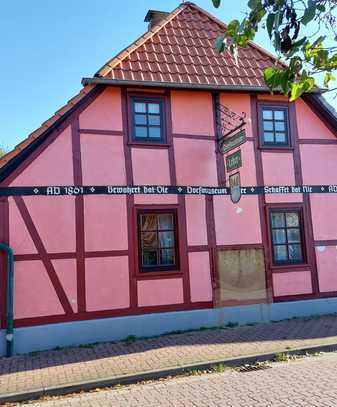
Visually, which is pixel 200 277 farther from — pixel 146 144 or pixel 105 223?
pixel 146 144

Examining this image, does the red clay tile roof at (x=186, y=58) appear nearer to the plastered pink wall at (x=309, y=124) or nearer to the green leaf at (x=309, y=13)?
the plastered pink wall at (x=309, y=124)

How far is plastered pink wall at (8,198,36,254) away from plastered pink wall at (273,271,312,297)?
17.9ft

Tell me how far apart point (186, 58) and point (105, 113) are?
2.65 metres

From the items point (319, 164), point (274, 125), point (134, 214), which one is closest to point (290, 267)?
point (319, 164)

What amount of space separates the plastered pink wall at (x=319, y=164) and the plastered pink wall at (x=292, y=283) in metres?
2.25

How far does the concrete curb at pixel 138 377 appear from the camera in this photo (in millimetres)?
5984

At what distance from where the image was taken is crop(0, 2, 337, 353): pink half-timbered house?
8.78 m

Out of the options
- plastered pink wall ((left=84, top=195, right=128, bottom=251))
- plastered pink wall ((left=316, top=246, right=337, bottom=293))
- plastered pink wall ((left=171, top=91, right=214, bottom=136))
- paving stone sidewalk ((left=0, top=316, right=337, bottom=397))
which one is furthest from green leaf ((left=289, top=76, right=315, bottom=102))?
plastered pink wall ((left=316, top=246, right=337, bottom=293))

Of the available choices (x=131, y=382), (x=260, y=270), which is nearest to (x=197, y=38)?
(x=260, y=270)

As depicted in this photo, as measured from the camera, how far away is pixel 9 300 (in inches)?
327

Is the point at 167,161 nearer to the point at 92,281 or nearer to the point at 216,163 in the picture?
the point at 216,163

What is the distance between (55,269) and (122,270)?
4.39 feet

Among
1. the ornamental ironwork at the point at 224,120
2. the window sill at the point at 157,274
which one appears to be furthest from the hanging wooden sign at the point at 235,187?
the window sill at the point at 157,274

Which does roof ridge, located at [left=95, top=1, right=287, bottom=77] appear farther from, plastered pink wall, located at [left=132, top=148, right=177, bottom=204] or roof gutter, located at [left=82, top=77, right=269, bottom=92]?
plastered pink wall, located at [left=132, top=148, right=177, bottom=204]
